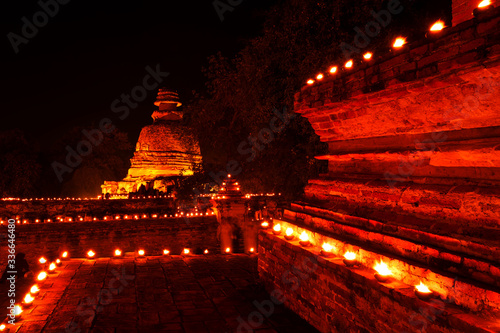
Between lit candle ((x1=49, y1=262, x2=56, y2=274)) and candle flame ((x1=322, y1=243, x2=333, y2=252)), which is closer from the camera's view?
candle flame ((x1=322, y1=243, x2=333, y2=252))

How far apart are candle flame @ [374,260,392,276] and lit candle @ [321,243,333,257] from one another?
53 centimetres

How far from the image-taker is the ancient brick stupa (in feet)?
68.5

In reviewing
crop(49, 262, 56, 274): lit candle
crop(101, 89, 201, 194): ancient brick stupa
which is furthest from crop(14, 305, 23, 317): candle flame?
crop(101, 89, 201, 194): ancient brick stupa

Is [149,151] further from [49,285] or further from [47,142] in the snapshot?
[49,285]

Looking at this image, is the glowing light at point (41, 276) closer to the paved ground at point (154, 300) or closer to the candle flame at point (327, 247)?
the paved ground at point (154, 300)

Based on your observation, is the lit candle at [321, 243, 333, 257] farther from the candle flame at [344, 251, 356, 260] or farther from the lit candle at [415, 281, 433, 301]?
the lit candle at [415, 281, 433, 301]

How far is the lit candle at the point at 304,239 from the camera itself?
4.30m

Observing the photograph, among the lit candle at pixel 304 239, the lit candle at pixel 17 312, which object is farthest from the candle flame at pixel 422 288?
the lit candle at pixel 17 312

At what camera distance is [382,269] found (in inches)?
126

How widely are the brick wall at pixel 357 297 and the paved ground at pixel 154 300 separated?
252 millimetres

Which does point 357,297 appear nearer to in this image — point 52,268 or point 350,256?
point 350,256

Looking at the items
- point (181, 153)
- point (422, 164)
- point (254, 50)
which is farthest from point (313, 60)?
point (181, 153)

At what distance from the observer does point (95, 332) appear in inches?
146

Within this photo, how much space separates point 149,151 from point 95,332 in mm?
19011
